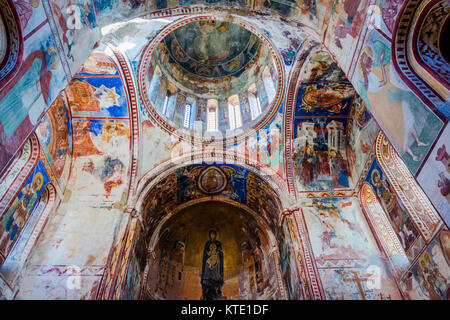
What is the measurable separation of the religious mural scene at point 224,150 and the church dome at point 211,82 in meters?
0.09

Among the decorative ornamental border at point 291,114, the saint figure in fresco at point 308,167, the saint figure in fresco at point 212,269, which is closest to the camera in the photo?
the decorative ornamental border at point 291,114

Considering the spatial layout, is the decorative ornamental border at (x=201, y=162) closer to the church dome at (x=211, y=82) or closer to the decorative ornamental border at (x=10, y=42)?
the church dome at (x=211, y=82)

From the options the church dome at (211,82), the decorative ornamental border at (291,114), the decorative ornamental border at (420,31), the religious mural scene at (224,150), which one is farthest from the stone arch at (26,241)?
the decorative ornamental border at (420,31)

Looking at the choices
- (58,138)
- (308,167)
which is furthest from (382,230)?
(58,138)

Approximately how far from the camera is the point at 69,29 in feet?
15.4

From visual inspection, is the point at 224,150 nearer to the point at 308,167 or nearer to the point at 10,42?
the point at 308,167

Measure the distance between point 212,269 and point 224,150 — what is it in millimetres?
6552

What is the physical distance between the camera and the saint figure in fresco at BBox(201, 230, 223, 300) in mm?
13000

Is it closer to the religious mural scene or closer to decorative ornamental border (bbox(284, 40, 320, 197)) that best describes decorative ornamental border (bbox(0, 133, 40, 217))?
the religious mural scene

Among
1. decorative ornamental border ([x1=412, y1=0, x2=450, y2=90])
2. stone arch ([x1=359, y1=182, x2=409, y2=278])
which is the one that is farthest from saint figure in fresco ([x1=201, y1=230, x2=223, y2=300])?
decorative ornamental border ([x1=412, y1=0, x2=450, y2=90])

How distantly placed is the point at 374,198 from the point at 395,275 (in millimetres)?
2632

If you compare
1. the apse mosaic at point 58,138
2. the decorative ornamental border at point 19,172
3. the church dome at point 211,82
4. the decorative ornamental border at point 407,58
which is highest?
the church dome at point 211,82

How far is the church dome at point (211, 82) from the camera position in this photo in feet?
38.2

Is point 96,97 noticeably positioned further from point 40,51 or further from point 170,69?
point 40,51
